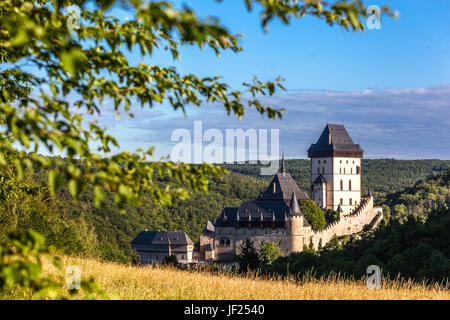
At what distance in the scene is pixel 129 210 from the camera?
92.2m

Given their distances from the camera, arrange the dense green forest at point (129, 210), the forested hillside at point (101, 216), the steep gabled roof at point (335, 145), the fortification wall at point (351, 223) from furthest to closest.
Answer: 1. the steep gabled roof at point (335, 145)
2. the fortification wall at point (351, 223)
3. the dense green forest at point (129, 210)
4. the forested hillside at point (101, 216)

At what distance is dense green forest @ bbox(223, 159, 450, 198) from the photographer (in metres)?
166

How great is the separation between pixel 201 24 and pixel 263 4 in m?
0.75

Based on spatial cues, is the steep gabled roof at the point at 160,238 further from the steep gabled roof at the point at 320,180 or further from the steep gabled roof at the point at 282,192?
the steep gabled roof at the point at 320,180

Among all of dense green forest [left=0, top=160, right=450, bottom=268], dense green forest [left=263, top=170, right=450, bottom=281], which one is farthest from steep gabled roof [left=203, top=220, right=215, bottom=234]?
dense green forest [left=263, top=170, right=450, bottom=281]

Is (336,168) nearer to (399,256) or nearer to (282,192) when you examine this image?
(282,192)

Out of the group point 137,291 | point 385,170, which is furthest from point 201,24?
point 385,170

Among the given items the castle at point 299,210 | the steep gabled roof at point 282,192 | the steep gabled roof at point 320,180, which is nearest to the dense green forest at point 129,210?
the castle at point 299,210

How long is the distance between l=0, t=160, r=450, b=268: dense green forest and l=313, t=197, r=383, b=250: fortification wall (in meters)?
7.86

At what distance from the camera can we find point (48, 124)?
388 centimetres

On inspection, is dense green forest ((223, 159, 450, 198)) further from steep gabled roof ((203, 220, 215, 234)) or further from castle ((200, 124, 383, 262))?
steep gabled roof ((203, 220, 215, 234))

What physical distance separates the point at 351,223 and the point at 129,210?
37786 millimetres

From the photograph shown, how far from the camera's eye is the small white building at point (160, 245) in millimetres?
81000
